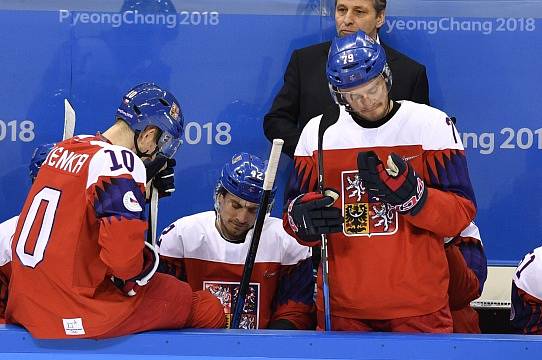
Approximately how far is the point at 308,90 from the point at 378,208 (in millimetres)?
1332

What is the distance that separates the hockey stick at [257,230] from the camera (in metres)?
2.79

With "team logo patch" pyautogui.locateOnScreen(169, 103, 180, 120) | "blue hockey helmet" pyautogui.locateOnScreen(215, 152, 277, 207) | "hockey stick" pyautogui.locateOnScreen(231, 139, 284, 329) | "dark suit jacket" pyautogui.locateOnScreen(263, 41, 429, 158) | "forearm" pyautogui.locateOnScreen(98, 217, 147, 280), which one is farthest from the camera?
"dark suit jacket" pyautogui.locateOnScreen(263, 41, 429, 158)

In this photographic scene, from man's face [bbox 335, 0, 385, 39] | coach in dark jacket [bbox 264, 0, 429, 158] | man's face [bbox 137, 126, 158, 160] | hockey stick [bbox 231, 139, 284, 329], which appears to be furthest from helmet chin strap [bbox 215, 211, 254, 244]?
man's face [bbox 335, 0, 385, 39]

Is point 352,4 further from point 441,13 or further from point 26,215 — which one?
point 26,215

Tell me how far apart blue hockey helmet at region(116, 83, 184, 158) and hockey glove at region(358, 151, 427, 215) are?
2.39ft

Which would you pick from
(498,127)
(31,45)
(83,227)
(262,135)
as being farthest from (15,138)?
(498,127)

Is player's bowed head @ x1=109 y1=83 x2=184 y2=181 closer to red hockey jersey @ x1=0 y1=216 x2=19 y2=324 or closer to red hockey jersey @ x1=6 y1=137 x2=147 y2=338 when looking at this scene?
red hockey jersey @ x1=6 y1=137 x2=147 y2=338

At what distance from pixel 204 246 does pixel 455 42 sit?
1.52 metres

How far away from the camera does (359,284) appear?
106 inches

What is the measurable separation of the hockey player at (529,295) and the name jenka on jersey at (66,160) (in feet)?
4.92

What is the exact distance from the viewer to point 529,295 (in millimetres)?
3133

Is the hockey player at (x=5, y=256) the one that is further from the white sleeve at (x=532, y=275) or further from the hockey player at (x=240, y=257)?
the white sleeve at (x=532, y=275)

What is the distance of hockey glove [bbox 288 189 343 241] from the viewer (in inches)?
103

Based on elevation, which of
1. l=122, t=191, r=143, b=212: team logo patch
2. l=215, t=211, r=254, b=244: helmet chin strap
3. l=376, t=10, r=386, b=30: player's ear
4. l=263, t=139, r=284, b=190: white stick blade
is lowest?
Answer: l=215, t=211, r=254, b=244: helmet chin strap
